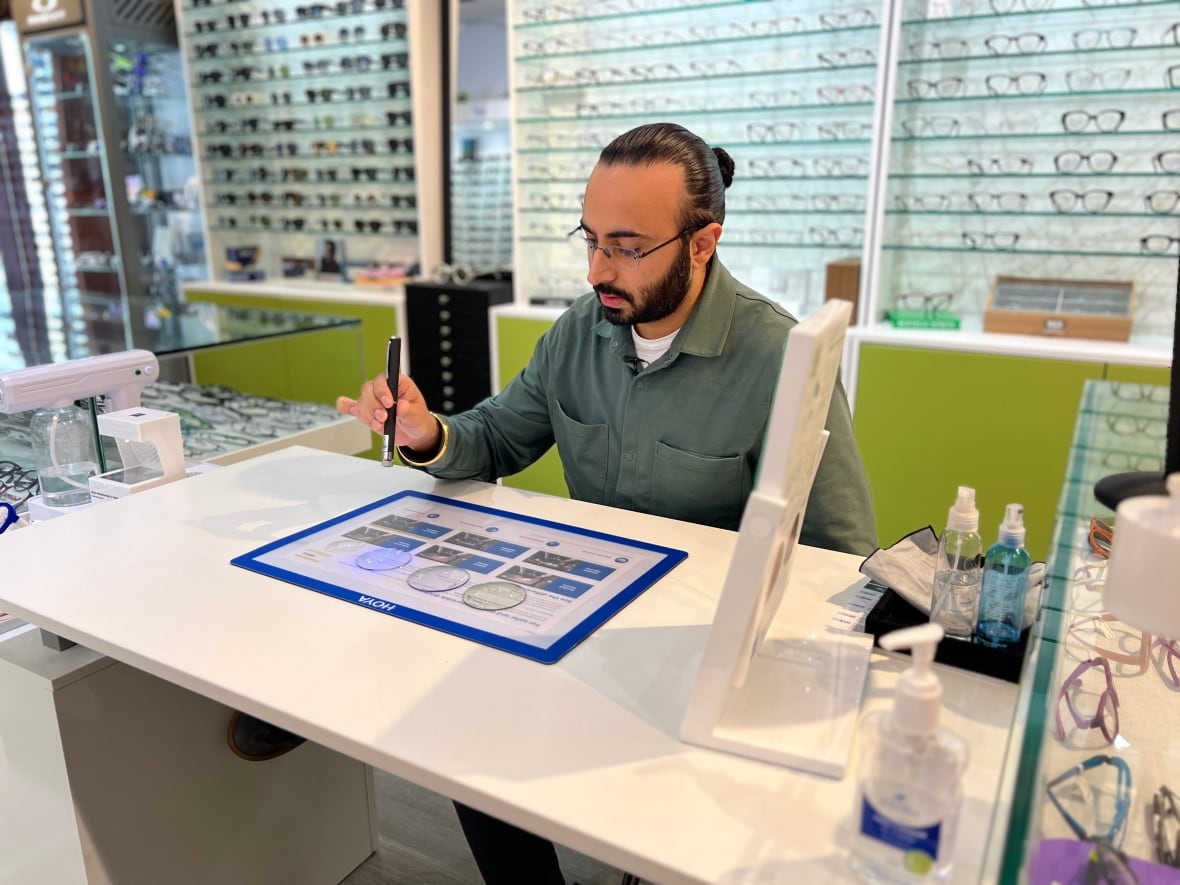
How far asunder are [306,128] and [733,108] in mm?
2683

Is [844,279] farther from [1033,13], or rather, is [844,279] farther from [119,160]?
[119,160]

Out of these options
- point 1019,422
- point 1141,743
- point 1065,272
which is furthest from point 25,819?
point 1065,272

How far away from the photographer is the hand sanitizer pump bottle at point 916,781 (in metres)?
0.76

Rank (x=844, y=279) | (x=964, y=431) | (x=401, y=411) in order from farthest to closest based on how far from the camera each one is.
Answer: (x=844, y=279) → (x=964, y=431) → (x=401, y=411)

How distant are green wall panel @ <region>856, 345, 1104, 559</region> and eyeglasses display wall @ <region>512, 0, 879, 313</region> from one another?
2.68 feet

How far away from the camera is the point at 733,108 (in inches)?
157

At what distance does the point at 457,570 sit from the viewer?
54.9 inches

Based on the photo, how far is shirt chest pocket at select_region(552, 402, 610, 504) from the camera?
188 centimetres

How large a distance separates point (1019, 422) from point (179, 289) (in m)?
4.96

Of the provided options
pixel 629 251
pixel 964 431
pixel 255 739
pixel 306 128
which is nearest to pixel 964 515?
pixel 629 251

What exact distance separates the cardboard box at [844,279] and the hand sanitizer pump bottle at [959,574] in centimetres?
249

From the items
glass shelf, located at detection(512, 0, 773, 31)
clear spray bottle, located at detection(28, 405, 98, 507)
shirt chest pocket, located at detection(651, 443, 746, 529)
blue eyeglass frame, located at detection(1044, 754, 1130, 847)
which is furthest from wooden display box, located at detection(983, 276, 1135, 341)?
clear spray bottle, located at detection(28, 405, 98, 507)

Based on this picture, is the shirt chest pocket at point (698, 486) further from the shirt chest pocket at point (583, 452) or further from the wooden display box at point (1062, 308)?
the wooden display box at point (1062, 308)

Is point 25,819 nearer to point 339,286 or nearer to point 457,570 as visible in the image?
point 457,570
